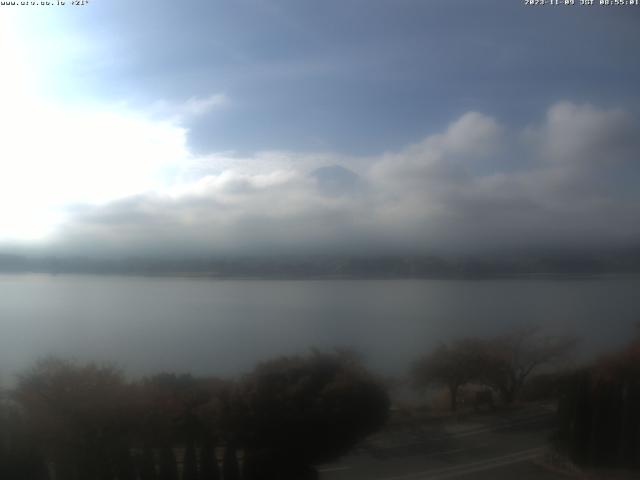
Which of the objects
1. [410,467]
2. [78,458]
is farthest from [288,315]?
[78,458]

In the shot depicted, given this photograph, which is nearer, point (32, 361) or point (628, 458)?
point (32, 361)

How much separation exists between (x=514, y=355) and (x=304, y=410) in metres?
1.15

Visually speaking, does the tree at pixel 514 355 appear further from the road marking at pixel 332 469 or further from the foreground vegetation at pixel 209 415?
the road marking at pixel 332 469

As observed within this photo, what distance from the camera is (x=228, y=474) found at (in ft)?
8.76

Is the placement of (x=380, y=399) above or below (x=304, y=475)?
above

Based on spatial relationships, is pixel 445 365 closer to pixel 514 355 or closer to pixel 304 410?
pixel 514 355

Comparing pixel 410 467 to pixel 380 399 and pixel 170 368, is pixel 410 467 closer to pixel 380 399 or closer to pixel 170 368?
pixel 380 399

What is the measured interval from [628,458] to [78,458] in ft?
9.74

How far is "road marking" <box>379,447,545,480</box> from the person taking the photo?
276 centimetres

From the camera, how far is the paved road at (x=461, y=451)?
2734mm

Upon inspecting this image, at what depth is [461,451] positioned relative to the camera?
2836mm

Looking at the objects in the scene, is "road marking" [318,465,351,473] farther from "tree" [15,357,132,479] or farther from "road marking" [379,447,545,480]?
"tree" [15,357,132,479]

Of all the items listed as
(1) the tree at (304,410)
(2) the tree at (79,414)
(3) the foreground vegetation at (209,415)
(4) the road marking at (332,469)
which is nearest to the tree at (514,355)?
(3) the foreground vegetation at (209,415)

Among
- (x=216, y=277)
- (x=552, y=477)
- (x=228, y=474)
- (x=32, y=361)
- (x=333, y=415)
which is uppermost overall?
(x=216, y=277)
